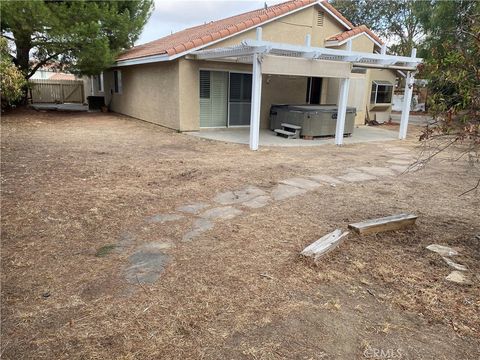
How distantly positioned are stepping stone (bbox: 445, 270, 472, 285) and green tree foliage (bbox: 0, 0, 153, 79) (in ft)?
43.5

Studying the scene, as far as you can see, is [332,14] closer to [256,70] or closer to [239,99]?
[239,99]

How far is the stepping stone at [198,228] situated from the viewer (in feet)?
12.5

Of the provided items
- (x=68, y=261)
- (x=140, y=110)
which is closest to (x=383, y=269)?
(x=68, y=261)

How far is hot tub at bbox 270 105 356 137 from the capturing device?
11.3m

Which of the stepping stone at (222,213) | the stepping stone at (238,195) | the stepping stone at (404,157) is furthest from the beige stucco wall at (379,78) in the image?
the stepping stone at (222,213)

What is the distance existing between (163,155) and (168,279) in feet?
17.7

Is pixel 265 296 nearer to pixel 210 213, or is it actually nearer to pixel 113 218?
pixel 210 213

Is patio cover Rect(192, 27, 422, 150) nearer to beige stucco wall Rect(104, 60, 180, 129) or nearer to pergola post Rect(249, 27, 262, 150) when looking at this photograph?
pergola post Rect(249, 27, 262, 150)

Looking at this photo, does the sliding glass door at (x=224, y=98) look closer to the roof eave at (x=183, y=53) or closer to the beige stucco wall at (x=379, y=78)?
the roof eave at (x=183, y=53)

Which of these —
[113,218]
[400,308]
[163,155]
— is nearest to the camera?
[400,308]

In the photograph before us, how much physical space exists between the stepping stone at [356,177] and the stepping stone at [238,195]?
1.87 metres

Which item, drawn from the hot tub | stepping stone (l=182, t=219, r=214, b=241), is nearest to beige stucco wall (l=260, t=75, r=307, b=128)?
the hot tub

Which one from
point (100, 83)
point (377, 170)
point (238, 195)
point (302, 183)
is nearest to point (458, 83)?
point (238, 195)

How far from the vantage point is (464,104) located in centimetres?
302
